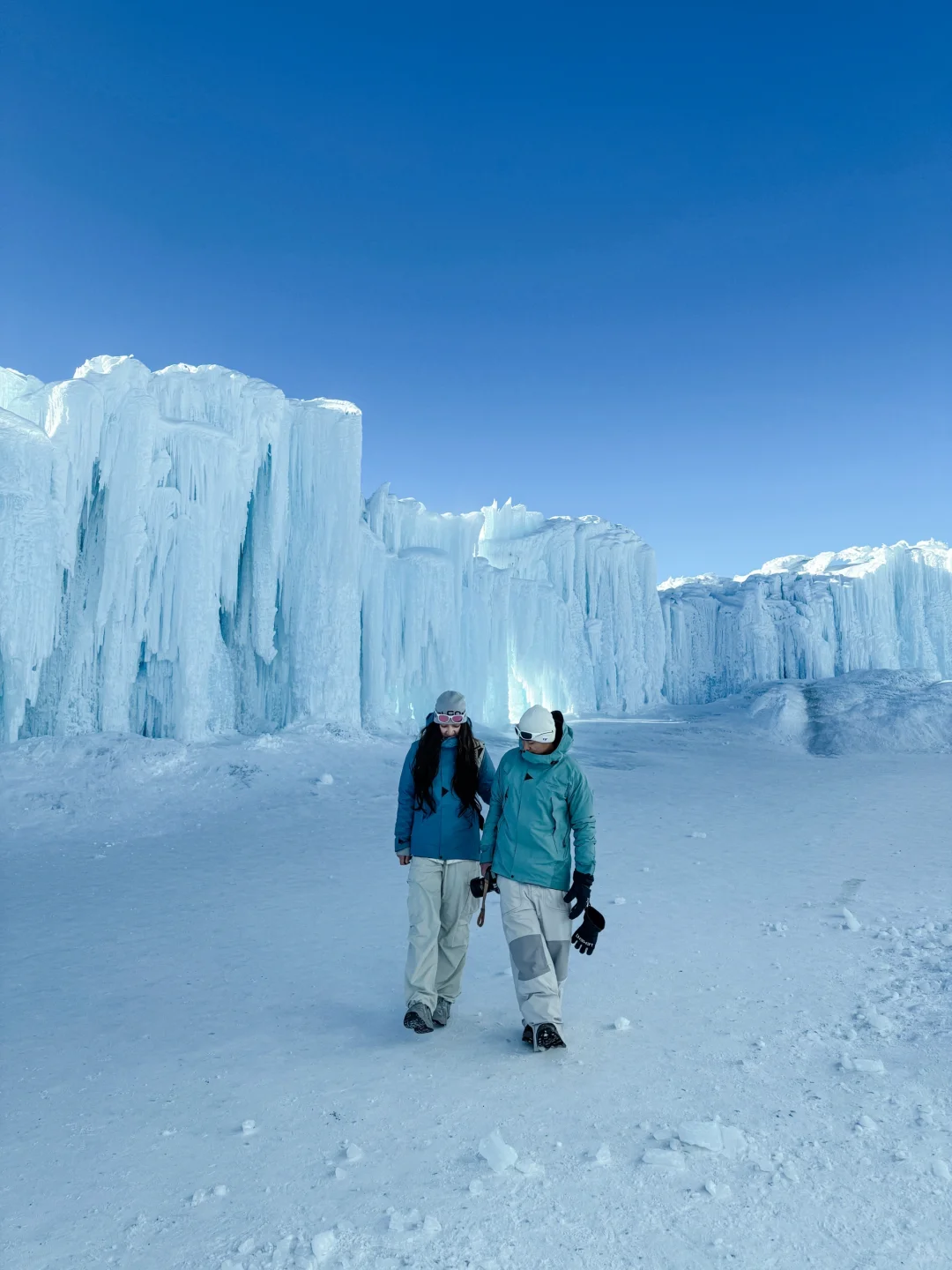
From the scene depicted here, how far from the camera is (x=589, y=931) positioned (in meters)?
4.19

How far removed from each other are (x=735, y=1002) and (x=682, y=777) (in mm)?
12019

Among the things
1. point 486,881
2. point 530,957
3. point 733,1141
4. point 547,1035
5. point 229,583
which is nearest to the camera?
point 733,1141

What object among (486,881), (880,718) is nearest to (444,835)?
(486,881)

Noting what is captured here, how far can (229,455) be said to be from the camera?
55.7 ft

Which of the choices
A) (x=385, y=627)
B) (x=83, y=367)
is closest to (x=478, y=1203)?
(x=83, y=367)

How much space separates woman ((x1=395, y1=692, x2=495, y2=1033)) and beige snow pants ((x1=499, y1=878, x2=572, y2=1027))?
16.8 inches

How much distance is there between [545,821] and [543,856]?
19 cm

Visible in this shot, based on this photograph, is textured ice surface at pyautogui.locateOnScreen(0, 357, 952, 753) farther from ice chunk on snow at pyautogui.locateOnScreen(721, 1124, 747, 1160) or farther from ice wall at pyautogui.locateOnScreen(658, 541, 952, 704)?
ice wall at pyautogui.locateOnScreen(658, 541, 952, 704)

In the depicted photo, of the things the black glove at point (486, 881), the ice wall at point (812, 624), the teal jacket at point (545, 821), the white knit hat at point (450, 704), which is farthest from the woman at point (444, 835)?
the ice wall at point (812, 624)

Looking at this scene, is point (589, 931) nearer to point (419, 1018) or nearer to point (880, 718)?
point (419, 1018)

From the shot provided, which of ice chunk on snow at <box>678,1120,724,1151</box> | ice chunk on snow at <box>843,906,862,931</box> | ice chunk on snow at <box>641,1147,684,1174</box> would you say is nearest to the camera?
ice chunk on snow at <box>641,1147,684,1174</box>

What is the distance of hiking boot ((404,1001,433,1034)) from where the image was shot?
170 inches

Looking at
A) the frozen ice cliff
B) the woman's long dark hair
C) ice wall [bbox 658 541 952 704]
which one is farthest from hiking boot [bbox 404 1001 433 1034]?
ice wall [bbox 658 541 952 704]

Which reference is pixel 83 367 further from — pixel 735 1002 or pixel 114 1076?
pixel 735 1002
